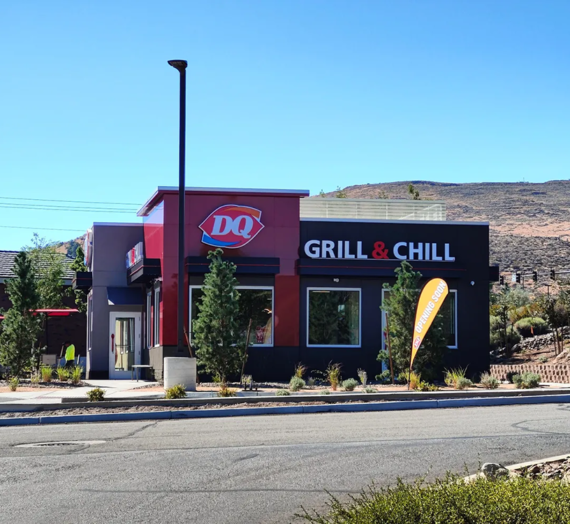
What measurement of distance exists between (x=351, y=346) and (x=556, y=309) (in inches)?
449

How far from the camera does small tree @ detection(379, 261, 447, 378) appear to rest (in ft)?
79.2

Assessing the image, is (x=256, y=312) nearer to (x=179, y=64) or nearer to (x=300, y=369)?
(x=300, y=369)

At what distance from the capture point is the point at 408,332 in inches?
951

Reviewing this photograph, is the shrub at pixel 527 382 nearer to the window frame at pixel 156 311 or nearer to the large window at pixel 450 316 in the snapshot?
the large window at pixel 450 316

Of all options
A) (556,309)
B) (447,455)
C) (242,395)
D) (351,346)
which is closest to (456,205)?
(556,309)

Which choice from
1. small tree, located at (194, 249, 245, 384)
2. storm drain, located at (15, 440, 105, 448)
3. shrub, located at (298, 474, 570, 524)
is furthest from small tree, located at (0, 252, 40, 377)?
shrub, located at (298, 474, 570, 524)

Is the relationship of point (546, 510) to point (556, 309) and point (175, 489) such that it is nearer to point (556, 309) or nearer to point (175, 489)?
point (175, 489)

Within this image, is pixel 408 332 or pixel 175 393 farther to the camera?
pixel 408 332

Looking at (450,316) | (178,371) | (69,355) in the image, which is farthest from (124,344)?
(450,316)

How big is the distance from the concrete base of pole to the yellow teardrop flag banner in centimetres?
551

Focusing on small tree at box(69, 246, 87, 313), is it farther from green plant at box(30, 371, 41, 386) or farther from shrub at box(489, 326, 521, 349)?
shrub at box(489, 326, 521, 349)

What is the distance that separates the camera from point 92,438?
43.4 ft

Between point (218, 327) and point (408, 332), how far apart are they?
517 cm

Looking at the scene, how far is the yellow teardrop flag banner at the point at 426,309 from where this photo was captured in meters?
22.0
